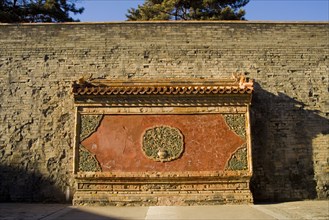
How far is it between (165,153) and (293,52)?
479cm

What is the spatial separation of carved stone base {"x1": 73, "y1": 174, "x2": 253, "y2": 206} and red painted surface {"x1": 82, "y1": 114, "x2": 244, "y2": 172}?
32cm

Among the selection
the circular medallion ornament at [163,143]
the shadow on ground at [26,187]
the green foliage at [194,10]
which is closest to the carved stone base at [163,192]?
the circular medallion ornament at [163,143]

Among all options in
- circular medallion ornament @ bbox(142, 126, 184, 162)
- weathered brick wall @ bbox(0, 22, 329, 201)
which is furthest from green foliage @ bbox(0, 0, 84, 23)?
circular medallion ornament @ bbox(142, 126, 184, 162)

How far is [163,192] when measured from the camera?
8305 mm

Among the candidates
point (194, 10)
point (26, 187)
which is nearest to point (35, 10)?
point (194, 10)

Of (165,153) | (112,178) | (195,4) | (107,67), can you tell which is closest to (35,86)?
(107,67)

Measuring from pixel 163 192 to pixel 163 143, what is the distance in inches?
45.2

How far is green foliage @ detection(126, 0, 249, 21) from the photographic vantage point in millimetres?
18375

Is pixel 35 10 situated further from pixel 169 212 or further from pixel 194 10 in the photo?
pixel 169 212

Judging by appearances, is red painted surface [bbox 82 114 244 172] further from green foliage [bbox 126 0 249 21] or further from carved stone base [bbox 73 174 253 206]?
green foliage [bbox 126 0 249 21]

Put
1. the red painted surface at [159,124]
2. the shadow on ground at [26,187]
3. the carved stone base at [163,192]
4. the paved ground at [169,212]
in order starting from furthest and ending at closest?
1. the shadow on ground at [26,187]
2. the red painted surface at [159,124]
3. the carved stone base at [163,192]
4. the paved ground at [169,212]

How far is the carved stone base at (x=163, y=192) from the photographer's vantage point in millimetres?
8203

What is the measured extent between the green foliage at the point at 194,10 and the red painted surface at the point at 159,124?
10851mm

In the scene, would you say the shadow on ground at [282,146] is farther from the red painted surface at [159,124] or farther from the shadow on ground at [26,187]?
the shadow on ground at [26,187]
